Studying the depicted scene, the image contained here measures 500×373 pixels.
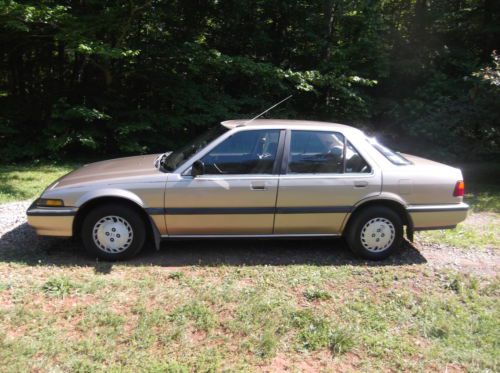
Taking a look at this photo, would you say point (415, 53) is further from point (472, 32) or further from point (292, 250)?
point (292, 250)

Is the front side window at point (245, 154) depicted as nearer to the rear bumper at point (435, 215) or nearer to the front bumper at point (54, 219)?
the front bumper at point (54, 219)

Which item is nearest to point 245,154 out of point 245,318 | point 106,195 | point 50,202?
point 106,195

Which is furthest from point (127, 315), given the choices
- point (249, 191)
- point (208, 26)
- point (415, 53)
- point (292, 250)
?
point (415, 53)

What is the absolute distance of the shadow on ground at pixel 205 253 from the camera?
15.3 ft

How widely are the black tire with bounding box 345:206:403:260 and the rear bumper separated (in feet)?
0.59

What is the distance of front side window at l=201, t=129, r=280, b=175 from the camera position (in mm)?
4648

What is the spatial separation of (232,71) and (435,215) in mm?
8034

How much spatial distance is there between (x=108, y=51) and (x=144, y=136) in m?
2.64

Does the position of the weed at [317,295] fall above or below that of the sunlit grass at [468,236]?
below

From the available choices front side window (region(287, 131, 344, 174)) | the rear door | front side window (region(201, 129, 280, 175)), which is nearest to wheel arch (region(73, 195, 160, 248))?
front side window (region(201, 129, 280, 175))

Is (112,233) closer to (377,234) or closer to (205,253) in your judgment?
(205,253)

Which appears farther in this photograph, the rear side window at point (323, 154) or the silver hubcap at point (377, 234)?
the silver hubcap at point (377, 234)

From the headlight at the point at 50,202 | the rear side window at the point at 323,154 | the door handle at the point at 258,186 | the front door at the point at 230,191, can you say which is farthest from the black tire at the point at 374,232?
the headlight at the point at 50,202

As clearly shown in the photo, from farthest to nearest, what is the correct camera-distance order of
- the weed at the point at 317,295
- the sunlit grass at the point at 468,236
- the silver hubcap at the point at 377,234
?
the sunlit grass at the point at 468,236 < the silver hubcap at the point at 377,234 < the weed at the point at 317,295
